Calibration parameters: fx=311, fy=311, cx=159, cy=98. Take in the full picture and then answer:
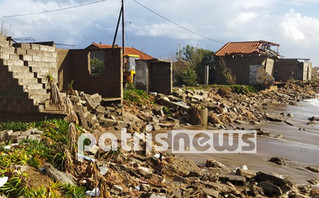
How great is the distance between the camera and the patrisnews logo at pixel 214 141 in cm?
918

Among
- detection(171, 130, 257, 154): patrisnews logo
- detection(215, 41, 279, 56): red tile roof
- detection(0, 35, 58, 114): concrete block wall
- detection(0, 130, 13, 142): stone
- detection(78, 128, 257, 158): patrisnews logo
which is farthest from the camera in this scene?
detection(215, 41, 279, 56): red tile roof

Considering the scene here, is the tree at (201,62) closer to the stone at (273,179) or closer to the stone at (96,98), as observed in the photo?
the stone at (96,98)

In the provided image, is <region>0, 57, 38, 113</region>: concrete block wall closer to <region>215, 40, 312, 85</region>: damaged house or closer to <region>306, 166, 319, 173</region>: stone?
<region>306, 166, 319, 173</region>: stone

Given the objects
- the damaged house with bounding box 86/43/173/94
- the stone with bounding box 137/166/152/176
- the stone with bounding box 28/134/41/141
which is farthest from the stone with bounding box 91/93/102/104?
the stone with bounding box 137/166/152/176

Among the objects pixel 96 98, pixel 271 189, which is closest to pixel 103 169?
pixel 271 189

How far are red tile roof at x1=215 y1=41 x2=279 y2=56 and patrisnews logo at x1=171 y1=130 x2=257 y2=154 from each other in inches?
734

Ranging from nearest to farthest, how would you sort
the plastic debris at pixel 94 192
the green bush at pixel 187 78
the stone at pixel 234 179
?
the plastic debris at pixel 94 192 → the stone at pixel 234 179 → the green bush at pixel 187 78

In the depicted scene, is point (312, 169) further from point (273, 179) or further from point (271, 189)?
point (271, 189)

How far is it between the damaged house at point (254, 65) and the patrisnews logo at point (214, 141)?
15798 mm

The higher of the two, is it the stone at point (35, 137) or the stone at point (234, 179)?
the stone at point (35, 137)

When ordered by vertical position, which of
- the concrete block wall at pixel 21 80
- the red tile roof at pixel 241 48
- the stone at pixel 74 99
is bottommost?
the stone at pixel 74 99

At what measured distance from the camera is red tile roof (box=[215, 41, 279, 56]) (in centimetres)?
2953

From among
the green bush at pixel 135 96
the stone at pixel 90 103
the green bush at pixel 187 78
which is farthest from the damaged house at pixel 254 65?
the stone at pixel 90 103

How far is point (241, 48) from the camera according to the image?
31.1 meters
